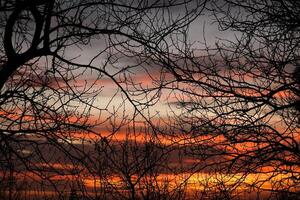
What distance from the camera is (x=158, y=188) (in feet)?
36.7

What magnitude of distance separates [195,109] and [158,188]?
126 inches

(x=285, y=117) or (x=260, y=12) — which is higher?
(x=260, y=12)

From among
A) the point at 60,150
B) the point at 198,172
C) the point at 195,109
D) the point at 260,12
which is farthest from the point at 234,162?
the point at 60,150

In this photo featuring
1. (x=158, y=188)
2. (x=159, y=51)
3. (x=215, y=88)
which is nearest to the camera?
(x=159, y=51)

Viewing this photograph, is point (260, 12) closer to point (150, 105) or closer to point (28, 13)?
point (150, 105)

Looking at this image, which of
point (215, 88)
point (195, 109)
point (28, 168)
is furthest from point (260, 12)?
point (28, 168)

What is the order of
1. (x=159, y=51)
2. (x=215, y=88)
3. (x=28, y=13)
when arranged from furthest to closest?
1. (x=215, y=88)
2. (x=28, y=13)
3. (x=159, y=51)

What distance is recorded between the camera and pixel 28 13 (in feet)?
22.8

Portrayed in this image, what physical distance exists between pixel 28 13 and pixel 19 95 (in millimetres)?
1248

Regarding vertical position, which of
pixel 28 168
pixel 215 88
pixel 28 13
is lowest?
pixel 28 168

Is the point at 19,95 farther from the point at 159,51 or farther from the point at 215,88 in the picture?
the point at 215,88

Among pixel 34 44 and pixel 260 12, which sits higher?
pixel 260 12

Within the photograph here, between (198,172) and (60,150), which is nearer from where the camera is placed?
(60,150)

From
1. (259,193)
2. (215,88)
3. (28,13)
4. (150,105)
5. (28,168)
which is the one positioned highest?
(28,13)
